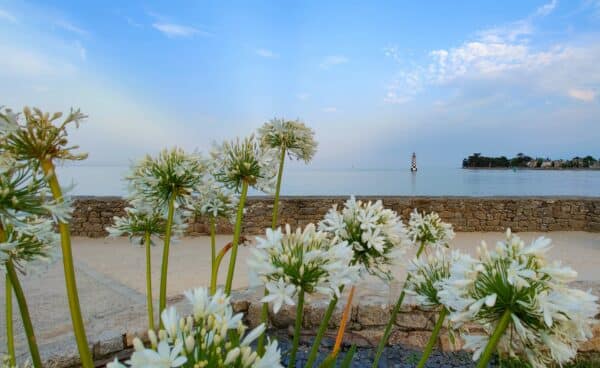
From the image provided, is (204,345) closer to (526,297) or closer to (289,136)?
(526,297)

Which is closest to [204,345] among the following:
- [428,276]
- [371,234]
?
[371,234]

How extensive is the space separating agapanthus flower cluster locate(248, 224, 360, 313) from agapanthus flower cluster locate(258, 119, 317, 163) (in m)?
1.03

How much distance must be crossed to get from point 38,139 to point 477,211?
35.3 feet

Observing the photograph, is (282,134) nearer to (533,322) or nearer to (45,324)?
(533,322)

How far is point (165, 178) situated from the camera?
4.51 ft

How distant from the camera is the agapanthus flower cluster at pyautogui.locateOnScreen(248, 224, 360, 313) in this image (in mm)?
834

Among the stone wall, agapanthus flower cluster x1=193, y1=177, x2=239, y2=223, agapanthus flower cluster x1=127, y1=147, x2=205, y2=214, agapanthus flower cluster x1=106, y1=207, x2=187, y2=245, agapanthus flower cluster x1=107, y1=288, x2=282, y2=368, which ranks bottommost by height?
the stone wall

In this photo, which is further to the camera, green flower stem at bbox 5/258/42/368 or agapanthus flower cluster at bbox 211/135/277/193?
agapanthus flower cluster at bbox 211/135/277/193

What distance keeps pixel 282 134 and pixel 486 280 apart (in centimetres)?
122

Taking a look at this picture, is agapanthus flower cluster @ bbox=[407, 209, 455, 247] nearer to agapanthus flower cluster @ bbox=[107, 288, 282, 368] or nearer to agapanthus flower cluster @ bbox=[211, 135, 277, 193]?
agapanthus flower cluster @ bbox=[211, 135, 277, 193]

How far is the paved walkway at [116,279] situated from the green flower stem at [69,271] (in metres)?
1.50

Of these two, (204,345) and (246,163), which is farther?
(246,163)

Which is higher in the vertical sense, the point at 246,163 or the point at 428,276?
the point at 246,163

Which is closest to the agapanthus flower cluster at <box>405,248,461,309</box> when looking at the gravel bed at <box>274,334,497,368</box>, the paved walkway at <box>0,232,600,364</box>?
the paved walkway at <box>0,232,600,364</box>
